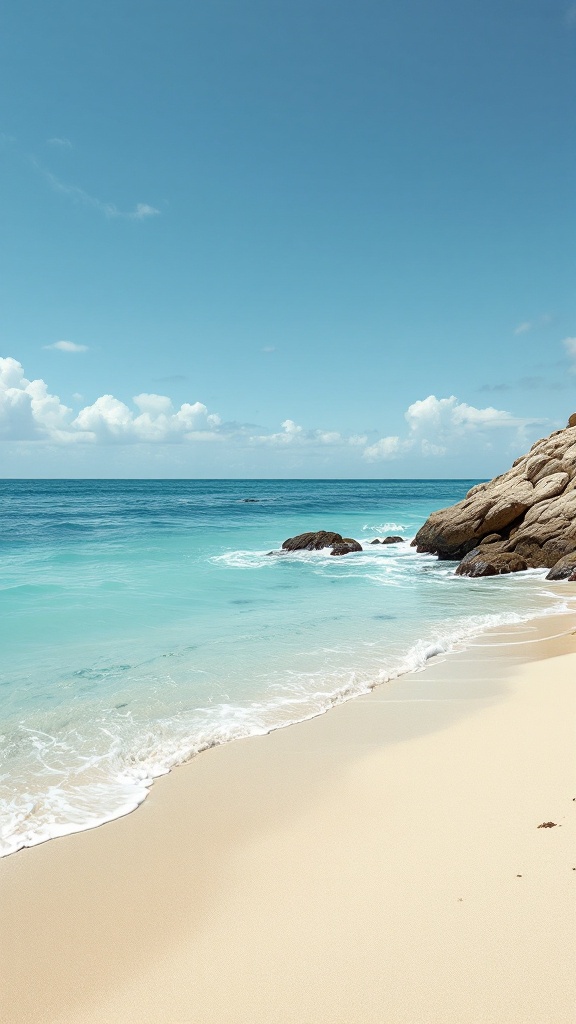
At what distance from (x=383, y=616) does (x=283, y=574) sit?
8.13 m

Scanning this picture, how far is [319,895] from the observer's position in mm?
3854

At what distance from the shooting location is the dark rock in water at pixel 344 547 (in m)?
26.9

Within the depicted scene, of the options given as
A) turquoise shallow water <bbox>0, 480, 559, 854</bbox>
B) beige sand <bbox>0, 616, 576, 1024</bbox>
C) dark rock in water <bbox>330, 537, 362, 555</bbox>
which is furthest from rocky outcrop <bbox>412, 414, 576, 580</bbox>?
beige sand <bbox>0, 616, 576, 1024</bbox>

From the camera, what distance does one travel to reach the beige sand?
9.88ft

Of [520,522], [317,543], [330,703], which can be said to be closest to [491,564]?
[520,522]

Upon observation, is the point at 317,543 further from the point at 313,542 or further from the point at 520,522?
the point at 520,522

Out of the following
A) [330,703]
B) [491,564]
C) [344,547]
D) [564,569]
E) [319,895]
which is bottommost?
[330,703]

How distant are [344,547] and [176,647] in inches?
659

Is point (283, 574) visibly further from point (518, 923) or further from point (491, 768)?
point (518, 923)

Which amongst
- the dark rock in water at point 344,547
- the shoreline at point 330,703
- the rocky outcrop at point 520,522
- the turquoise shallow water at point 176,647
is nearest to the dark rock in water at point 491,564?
the rocky outcrop at point 520,522

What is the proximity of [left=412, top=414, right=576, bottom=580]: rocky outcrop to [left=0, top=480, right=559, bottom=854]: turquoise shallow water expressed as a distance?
1.04 m

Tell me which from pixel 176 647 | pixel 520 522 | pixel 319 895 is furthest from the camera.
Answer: pixel 520 522

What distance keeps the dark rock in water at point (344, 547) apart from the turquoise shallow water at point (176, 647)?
60 centimetres

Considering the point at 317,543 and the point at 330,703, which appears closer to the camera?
the point at 330,703
